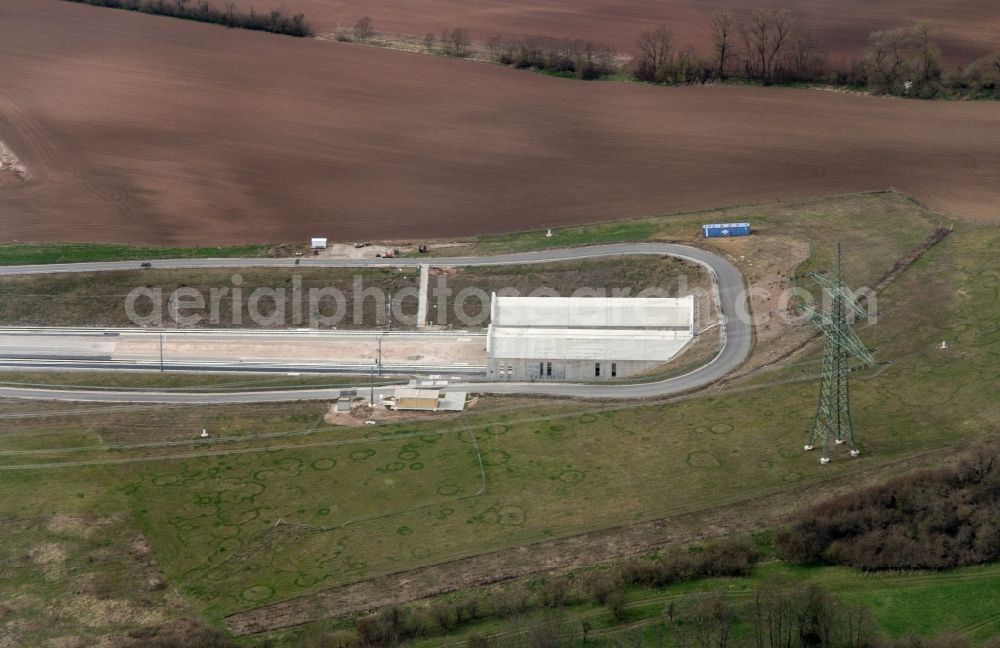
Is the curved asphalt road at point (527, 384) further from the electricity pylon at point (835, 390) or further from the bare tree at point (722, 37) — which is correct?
the bare tree at point (722, 37)

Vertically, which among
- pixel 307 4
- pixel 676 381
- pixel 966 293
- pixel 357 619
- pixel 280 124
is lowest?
pixel 357 619

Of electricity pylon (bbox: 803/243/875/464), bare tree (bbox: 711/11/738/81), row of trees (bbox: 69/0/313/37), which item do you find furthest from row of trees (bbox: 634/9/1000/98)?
electricity pylon (bbox: 803/243/875/464)

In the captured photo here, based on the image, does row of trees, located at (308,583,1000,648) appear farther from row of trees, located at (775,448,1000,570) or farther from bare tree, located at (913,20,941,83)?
bare tree, located at (913,20,941,83)

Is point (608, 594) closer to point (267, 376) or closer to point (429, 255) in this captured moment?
point (267, 376)

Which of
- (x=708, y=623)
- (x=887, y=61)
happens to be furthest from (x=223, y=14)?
(x=708, y=623)

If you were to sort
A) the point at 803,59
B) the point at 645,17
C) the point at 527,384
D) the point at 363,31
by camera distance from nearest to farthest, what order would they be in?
the point at 527,384
the point at 803,59
the point at 363,31
the point at 645,17

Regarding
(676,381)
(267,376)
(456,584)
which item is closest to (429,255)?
Answer: (267,376)

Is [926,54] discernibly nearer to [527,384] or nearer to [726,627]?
[527,384]
